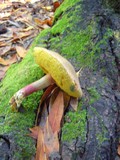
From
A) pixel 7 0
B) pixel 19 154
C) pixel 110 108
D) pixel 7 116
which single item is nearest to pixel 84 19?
pixel 110 108

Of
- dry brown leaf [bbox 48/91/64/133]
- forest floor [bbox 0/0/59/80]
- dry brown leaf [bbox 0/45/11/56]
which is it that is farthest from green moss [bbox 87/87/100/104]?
dry brown leaf [bbox 0/45/11/56]

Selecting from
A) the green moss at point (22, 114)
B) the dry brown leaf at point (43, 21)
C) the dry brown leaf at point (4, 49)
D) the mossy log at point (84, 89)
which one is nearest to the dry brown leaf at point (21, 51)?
the dry brown leaf at point (4, 49)

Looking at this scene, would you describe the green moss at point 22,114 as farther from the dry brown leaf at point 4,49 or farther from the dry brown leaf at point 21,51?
the dry brown leaf at point 4,49

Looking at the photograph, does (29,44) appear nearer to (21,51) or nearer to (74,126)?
(21,51)

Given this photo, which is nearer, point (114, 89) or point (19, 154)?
point (19, 154)

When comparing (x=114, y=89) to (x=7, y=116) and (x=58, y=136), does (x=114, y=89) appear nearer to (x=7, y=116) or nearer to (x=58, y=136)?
(x=58, y=136)
